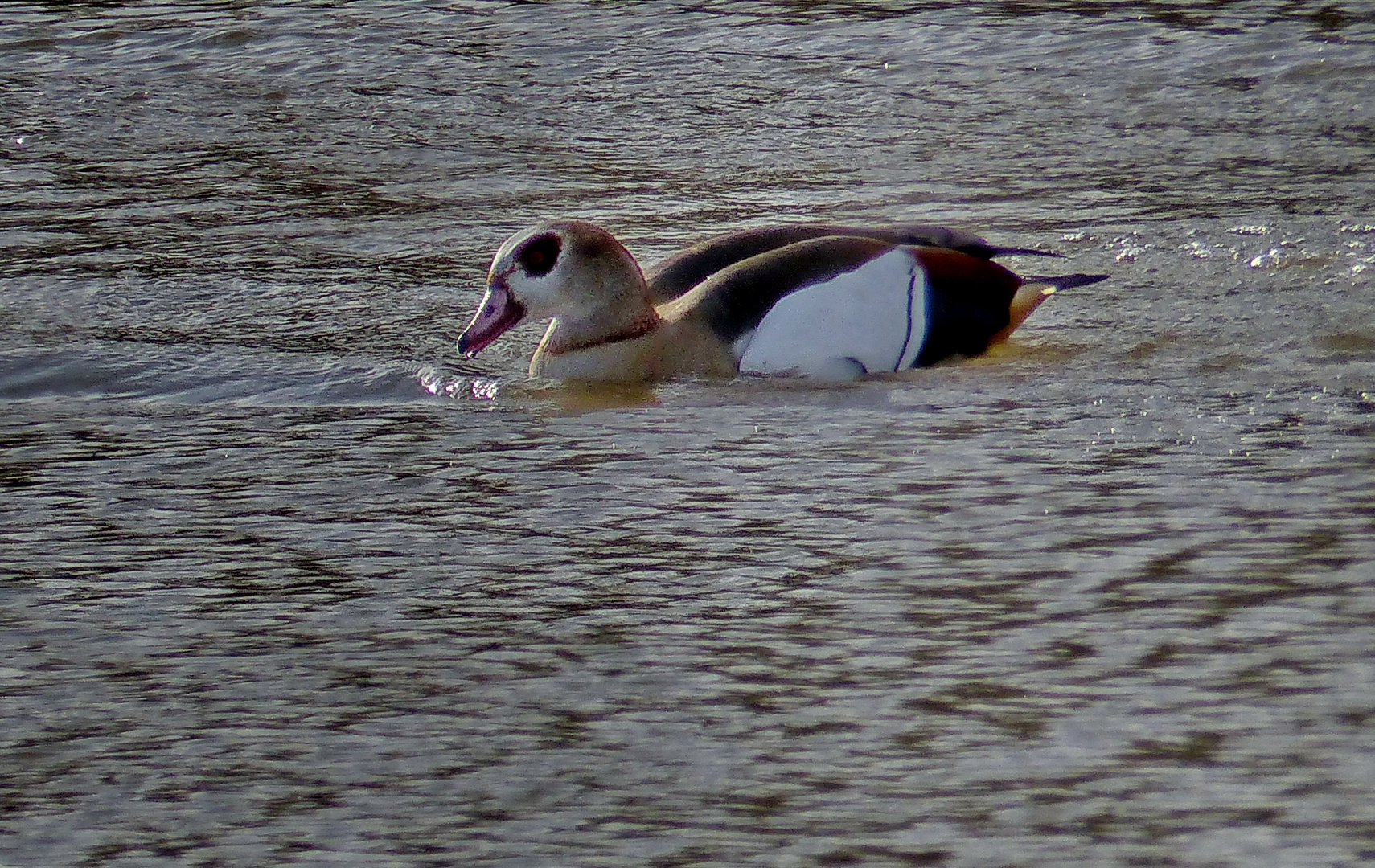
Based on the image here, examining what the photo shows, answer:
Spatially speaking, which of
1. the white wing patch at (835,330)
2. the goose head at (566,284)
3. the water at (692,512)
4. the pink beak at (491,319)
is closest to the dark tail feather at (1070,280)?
the water at (692,512)

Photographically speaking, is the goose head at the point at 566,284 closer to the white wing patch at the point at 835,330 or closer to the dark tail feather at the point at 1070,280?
the white wing patch at the point at 835,330

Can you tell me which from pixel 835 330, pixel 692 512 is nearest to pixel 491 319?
pixel 835 330

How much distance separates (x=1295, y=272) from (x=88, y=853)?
14.0 ft

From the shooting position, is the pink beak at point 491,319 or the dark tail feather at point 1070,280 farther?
the dark tail feather at point 1070,280

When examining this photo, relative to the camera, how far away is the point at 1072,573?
388 centimetres

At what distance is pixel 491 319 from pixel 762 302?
31.0 inches

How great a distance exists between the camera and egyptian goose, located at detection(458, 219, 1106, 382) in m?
5.63

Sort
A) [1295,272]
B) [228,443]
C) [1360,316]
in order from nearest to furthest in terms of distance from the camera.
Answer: [228,443] < [1360,316] < [1295,272]

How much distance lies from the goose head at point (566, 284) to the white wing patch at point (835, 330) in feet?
1.45

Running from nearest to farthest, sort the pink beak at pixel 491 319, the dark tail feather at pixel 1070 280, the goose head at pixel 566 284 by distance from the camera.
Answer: the pink beak at pixel 491 319, the goose head at pixel 566 284, the dark tail feather at pixel 1070 280

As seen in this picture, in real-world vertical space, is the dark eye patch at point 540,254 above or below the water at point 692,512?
above

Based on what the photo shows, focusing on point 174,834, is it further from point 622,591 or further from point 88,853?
point 622,591

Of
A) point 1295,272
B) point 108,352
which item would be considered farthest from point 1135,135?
point 108,352

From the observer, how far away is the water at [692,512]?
3.14 metres
